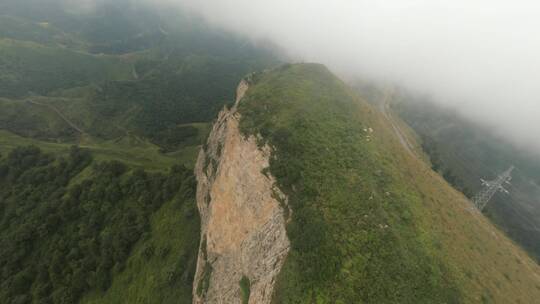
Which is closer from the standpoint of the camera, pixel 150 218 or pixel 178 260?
pixel 178 260

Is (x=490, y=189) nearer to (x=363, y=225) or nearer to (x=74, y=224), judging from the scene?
(x=363, y=225)

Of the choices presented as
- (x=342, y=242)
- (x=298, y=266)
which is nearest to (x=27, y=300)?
(x=298, y=266)

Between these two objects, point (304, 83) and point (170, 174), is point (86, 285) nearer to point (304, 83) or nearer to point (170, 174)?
point (170, 174)

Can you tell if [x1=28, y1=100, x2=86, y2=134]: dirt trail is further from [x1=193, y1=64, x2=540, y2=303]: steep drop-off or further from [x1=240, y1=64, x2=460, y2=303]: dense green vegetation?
[x1=240, y1=64, x2=460, y2=303]: dense green vegetation

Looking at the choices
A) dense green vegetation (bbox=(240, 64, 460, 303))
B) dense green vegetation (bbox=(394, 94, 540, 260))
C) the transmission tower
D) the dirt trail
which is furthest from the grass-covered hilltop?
dense green vegetation (bbox=(394, 94, 540, 260))

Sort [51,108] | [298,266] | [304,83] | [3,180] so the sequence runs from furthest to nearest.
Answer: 1. [51,108]
2. [3,180]
3. [304,83]
4. [298,266]

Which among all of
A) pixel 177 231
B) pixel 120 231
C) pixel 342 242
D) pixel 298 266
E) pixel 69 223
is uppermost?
pixel 342 242

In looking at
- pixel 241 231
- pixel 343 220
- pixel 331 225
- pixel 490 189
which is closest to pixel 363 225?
pixel 343 220

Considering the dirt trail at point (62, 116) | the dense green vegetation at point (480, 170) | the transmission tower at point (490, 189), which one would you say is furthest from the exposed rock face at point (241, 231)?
the dirt trail at point (62, 116)
